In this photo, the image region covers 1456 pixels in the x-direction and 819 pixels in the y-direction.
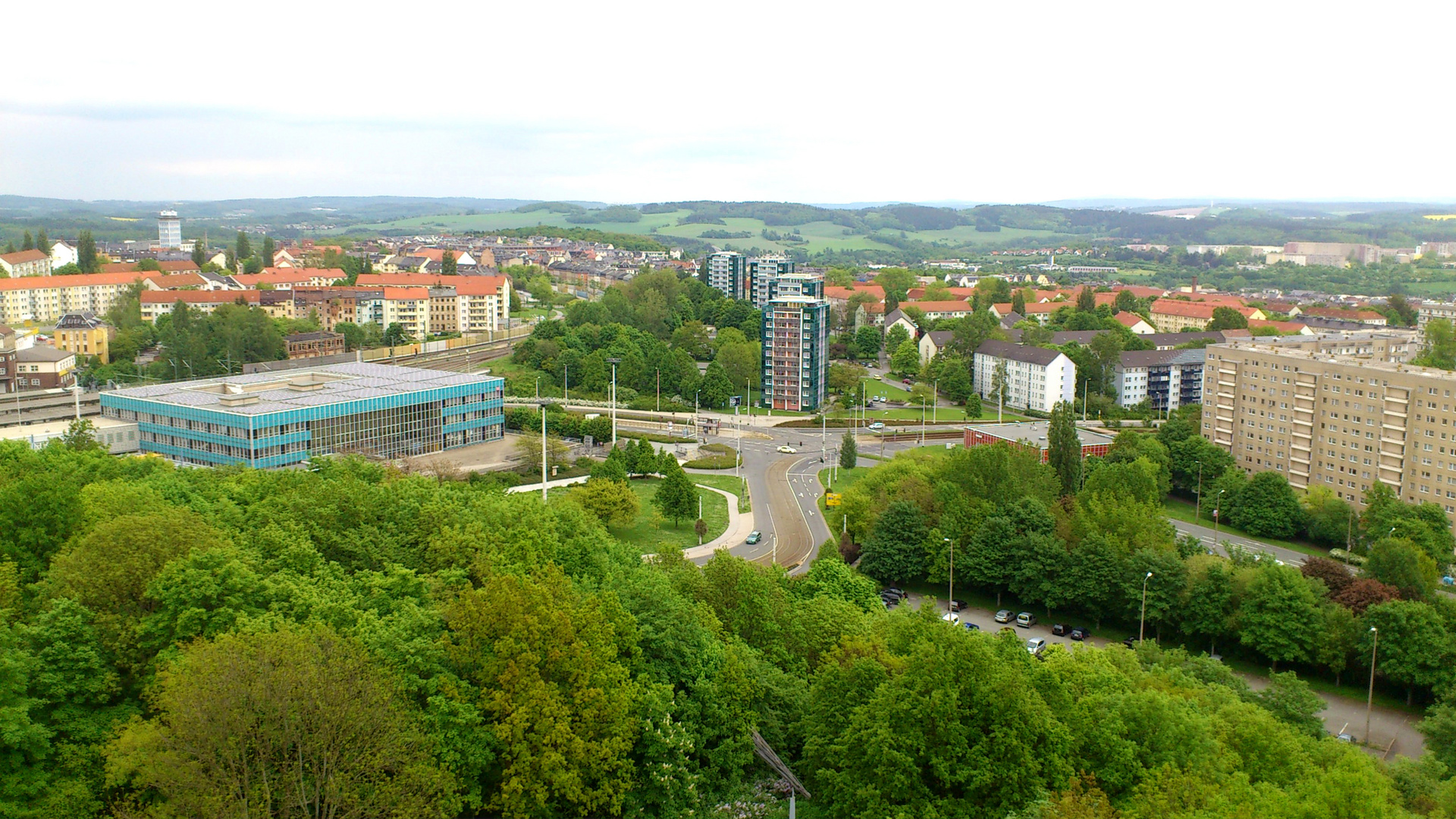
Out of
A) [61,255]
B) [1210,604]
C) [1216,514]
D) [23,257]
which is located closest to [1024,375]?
[1216,514]

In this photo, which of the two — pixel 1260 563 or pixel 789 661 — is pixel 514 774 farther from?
pixel 1260 563

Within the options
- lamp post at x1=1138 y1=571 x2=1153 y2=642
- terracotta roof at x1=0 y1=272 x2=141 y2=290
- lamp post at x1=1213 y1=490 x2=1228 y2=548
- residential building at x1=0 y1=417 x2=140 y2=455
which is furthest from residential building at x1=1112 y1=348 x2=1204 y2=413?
terracotta roof at x1=0 y1=272 x2=141 y2=290

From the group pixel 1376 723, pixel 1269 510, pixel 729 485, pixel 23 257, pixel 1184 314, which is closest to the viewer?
pixel 1376 723

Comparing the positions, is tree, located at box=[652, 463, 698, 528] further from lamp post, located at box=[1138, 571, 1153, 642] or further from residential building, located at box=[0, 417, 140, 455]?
residential building, located at box=[0, 417, 140, 455]

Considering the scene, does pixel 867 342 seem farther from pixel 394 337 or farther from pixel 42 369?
pixel 42 369

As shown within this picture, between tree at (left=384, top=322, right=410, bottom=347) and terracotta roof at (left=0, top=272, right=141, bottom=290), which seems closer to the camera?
tree at (left=384, top=322, right=410, bottom=347)

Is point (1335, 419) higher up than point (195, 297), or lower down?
lower down
